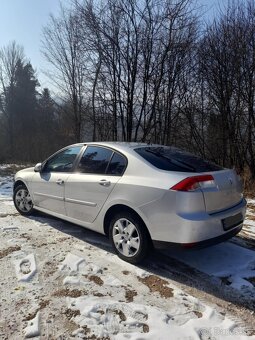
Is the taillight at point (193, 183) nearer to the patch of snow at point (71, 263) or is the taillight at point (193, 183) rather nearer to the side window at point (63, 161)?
the patch of snow at point (71, 263)

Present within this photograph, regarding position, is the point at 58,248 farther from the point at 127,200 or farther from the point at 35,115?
the point at 35,115

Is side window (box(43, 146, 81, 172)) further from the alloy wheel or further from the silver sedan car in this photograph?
the alloy wheel

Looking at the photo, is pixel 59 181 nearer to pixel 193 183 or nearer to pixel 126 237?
pixel 126 237

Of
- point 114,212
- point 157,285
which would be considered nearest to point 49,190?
point 114,212

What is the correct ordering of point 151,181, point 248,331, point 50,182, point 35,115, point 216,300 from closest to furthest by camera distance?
point 248,331 → point 216,300 → point 151,181 → point 50,182 → point 35,115

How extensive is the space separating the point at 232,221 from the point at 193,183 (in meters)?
0.80

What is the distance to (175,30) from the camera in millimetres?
11117

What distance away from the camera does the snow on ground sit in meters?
2.76

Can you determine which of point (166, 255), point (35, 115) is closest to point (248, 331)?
point (166, 255)

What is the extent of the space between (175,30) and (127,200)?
901 cm

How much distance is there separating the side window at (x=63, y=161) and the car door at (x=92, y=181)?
0.23 m

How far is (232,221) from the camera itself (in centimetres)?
390

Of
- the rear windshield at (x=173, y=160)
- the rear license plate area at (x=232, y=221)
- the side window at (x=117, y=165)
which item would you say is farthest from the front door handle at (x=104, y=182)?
the rear license plate area at (x=232, y=221)

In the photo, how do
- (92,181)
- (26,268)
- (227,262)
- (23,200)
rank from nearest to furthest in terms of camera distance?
(26,268), (227,262), (92,181), (23,200)
